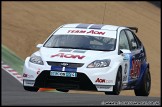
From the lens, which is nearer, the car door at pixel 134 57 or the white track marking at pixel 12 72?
the car door at pixel 134 57

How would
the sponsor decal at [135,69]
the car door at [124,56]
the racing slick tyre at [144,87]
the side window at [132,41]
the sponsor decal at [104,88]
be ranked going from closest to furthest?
the sponsor decal at [104,88]
the car door at [124,56]
the sponsor decal at [135,69]
the side window at [132,41]
the racing slick tyre at [144,87]

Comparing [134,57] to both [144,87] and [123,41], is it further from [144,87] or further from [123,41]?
[144,87]

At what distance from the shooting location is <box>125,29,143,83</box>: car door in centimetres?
1428

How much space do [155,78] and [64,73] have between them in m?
10.8

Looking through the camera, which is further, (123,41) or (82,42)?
(123,41)

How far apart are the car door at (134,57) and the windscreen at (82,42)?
619 mm

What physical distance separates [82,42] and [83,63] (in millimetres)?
1124

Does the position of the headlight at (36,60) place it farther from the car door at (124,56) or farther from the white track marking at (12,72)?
the white track marking at (12,72)

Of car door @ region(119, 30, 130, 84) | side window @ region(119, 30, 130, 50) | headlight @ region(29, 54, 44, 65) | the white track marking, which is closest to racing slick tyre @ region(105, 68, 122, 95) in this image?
car door @ region(119, 30, 130, 84)

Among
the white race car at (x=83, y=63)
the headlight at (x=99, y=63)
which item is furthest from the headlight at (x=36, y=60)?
the headlight at (x=99, y=63)

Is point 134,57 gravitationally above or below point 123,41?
below

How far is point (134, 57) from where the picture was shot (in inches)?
569

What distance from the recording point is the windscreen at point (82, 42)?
45.2 ft

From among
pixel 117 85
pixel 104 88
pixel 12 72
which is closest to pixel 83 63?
pixel 104 88
